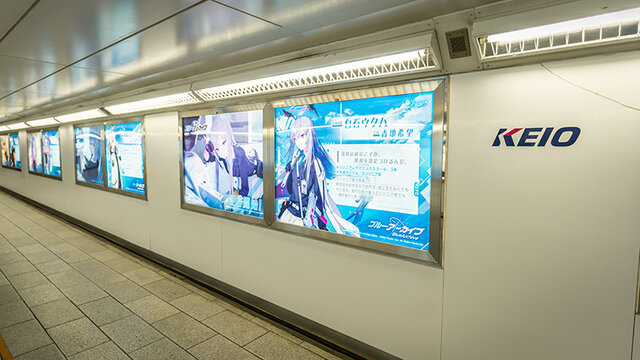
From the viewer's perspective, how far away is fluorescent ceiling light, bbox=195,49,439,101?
1.96m

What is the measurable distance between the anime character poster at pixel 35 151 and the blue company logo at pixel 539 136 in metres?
10.7

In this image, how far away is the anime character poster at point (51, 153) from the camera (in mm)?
7531

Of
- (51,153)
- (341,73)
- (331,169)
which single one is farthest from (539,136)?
(51,153)

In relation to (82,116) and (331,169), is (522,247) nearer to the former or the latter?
(331,169)

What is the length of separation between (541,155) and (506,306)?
942 mm

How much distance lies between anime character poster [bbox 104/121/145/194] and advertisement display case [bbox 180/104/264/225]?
131cm

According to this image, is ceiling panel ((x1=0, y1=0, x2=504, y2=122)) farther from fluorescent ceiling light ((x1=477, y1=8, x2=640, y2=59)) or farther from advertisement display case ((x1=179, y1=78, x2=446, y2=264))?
advertisement display case ((x1=179, y1=78, x2=446, y2=264))

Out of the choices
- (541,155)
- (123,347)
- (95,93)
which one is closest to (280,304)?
(123,347)

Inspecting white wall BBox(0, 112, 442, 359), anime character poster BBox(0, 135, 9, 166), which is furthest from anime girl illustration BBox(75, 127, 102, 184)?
anime character poster BBox(0, 135, 9, 166)

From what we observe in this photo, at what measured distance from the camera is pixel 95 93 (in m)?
4.67

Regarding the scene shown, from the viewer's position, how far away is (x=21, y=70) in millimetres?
3299

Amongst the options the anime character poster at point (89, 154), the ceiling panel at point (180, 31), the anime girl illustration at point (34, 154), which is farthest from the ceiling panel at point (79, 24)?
the anime girl illustration at point (34, 154)

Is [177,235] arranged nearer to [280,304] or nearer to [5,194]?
[280,304]

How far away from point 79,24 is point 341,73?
68.9 inches
